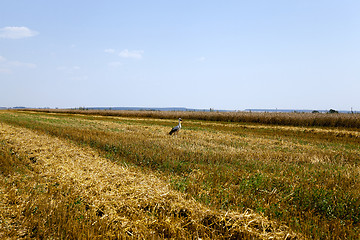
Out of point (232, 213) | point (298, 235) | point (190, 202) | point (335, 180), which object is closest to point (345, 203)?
point (335, 180)

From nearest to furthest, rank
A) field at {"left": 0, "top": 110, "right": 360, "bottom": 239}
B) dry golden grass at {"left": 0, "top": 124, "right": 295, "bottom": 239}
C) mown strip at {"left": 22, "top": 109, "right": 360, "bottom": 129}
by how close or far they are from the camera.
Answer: dry golden grass at {"left": 0, "top": 124, "right": 295, "bottom": 239} < field at {"left": 0, "top": 110, "right": 360, "bottom": 239} < mown strip at {"left": 22, "top": 109, "right": 360, "bottom": 129}

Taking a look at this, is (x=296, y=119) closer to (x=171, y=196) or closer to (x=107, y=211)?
(x=171, y=196)

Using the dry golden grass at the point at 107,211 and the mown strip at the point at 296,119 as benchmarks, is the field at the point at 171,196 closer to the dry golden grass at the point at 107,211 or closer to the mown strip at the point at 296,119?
the dry golden grass at the point at 107,211

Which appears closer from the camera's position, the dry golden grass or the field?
the dry golden grass

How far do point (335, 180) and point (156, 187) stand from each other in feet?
19.3

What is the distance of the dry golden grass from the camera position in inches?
180

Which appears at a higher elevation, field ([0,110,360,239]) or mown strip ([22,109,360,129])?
mown strip ([22,109,360,129])

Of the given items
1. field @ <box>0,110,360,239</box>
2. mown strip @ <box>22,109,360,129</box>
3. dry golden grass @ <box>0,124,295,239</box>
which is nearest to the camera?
dry golden grass @ <box>0,124,295,239</box>

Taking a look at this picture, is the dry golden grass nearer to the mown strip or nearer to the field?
the field

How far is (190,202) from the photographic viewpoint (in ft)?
18.5

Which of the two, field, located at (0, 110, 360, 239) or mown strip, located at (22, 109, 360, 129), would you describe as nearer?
field, located at (0, 110, 360, 239)

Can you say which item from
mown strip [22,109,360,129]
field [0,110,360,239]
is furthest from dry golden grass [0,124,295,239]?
mown strip [22,109,360,129]

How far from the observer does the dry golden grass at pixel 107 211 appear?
457 centimetres

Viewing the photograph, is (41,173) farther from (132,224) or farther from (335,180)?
(335,180)
